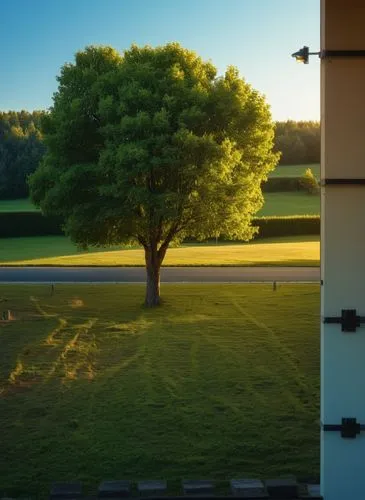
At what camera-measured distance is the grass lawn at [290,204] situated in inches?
2835

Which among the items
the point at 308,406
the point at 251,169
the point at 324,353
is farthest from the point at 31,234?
the point at 324,353

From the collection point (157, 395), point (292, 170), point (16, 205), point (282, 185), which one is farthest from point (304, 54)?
point (292, 170)

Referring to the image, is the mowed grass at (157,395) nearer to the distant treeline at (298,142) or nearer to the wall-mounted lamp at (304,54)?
the wall-mounted lamp at (304,54)

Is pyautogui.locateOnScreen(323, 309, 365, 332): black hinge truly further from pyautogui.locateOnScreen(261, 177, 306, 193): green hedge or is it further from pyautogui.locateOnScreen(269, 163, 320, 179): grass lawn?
pyautogui.locateOnScreen(269, 163, 320, 179): grass lawn

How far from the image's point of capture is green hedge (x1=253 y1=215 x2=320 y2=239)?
191ft

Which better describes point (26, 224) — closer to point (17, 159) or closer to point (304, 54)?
point (17, 159)

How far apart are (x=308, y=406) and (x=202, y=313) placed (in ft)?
34.9

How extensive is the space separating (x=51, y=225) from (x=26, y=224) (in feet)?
6.52

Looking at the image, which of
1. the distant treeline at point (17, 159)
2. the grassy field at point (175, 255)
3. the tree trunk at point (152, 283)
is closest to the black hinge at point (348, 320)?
the tree trunk at point (152, 283)

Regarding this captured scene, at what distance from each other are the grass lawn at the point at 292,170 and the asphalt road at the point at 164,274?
63.2 meters

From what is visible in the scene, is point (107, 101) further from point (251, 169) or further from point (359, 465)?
point (359, 465)

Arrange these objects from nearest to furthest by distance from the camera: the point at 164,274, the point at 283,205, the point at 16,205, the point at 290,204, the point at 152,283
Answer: the point at 152,283
the point at 164,274
the point at 283,205
the point at 290,204
the point at 16,205

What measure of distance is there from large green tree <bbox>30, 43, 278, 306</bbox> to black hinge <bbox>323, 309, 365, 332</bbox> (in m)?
15.0

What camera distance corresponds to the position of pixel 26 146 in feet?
292
